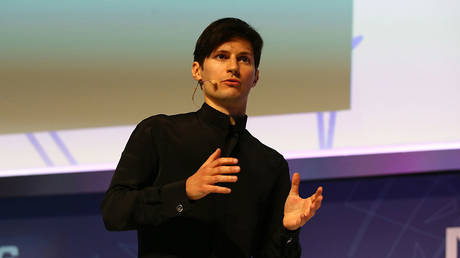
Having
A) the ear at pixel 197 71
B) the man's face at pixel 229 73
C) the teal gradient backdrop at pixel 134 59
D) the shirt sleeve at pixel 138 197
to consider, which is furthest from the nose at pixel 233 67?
the teal gradient backdrop at pixel 134 59

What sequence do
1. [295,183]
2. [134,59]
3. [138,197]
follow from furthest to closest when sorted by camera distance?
1. [134,59]
2. [295,183]
3. [138,197]

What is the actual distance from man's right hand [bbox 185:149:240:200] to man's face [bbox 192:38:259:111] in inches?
10.0

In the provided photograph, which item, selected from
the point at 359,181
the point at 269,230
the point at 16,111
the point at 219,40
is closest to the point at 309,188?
the point at 359,181

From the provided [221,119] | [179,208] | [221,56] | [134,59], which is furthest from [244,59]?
[134,59]

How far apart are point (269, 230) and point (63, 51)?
3.86ft

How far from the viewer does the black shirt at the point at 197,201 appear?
1259 millimetres

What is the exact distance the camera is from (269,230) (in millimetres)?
1494

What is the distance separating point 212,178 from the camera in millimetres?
1160

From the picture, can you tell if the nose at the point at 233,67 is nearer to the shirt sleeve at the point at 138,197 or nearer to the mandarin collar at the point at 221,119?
the mandarin collar at the point at 221,119

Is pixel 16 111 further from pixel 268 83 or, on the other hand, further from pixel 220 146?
pixel 220 146

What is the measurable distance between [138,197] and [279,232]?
15.0 inches

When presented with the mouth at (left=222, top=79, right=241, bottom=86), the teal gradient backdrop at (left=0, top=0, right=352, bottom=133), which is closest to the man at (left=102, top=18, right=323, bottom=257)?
the mouth at (left=222, top=79, right=241, bottom=86)

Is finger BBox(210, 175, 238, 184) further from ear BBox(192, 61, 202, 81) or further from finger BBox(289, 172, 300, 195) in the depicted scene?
ear BBox(192, 61, 202, 81)

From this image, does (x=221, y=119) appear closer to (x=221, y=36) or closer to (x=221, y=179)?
(x=221, y=36)
